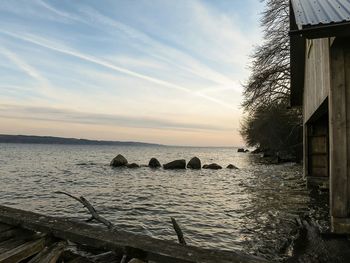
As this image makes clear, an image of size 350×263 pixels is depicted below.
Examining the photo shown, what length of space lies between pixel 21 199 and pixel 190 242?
413 inches

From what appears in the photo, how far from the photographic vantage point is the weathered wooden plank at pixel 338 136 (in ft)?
19.5

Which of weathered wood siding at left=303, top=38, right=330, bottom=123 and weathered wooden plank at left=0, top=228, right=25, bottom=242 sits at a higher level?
weathered wood siding at left=303, top=38, right=330, bottom=123

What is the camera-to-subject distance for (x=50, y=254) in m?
4.16

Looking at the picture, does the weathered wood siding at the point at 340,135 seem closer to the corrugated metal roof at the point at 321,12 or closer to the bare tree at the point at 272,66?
the corrugated metal roof at the point at 321,12

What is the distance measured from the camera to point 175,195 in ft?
57.5

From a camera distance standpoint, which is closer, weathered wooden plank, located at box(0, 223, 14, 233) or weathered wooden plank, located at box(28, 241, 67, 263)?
weathered wooden plank, located at box(28, 241, 67, 263)

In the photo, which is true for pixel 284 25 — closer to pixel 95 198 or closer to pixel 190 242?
pixel 95 198

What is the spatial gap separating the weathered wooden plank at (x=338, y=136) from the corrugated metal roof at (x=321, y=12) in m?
0.54

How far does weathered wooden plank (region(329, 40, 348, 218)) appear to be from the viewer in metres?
5.93

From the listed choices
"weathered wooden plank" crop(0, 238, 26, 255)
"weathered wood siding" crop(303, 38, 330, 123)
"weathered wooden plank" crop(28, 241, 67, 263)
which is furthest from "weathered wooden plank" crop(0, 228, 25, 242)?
"weathered wood siding" crop(303, 38, 330, 123)

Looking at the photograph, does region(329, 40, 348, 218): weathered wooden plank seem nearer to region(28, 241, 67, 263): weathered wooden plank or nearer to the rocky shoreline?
region(28, 241, 67, 263): weathered wooden plank

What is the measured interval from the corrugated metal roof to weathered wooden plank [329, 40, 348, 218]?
543 mm

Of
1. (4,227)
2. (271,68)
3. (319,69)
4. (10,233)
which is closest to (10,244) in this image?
(10,233)

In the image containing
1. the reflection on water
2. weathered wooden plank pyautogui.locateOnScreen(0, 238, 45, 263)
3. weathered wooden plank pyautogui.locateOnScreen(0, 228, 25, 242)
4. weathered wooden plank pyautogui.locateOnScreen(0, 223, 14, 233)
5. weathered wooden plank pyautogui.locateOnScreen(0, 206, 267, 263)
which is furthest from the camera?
the reflection on water
